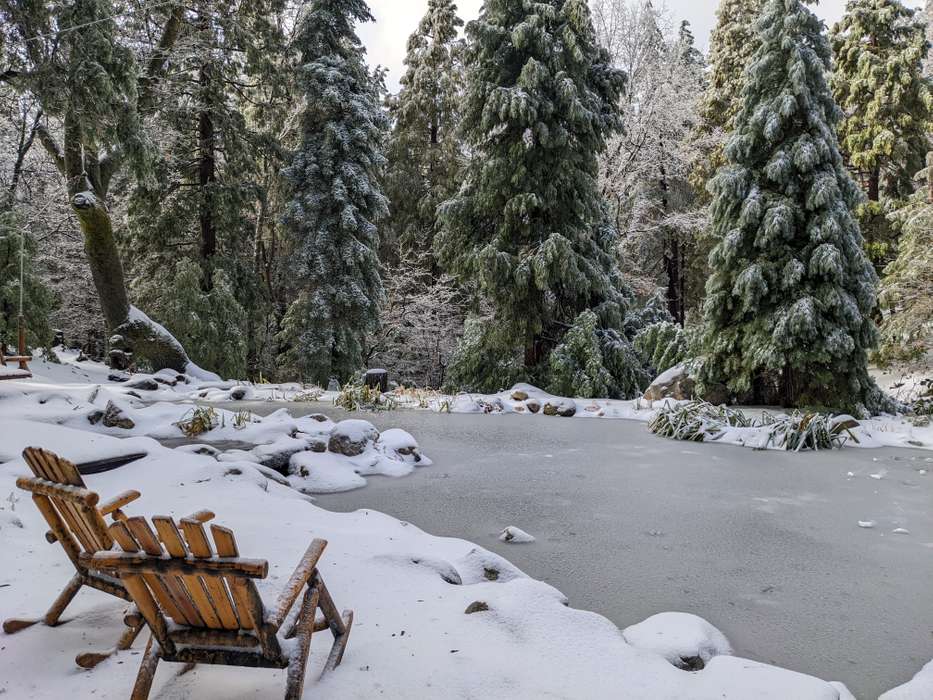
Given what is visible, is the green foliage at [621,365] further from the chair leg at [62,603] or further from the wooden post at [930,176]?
the chair leg at [62,603]

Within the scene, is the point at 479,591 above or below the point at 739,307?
below

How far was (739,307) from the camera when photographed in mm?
9047

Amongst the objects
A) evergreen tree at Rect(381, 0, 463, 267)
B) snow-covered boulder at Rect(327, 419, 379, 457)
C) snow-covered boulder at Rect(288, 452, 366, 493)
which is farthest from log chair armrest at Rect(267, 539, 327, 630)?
evergreen tree at Rect(381, 0, 463, 267)

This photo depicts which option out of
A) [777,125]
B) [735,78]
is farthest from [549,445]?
[735,78]

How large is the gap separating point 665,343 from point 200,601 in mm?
10199

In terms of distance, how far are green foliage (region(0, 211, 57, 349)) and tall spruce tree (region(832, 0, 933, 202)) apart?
1781cm

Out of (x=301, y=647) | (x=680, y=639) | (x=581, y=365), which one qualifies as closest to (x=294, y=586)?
(x=301, y=647)

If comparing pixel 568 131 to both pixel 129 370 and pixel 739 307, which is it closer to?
pixel 739 307

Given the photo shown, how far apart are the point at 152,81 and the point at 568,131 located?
28.7 ft

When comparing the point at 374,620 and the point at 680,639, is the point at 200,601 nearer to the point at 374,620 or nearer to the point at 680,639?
the point at 374,620

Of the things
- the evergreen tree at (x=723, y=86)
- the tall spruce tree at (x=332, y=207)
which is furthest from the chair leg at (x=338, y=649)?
the evergreen tree at (x=723, y=86)

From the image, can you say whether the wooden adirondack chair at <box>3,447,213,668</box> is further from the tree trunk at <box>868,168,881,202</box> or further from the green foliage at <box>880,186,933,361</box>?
the tree trunk at <box>868,168,881,202</box>

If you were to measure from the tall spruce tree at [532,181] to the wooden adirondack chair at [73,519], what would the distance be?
31.7 ft

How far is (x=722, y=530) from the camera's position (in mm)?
4219
